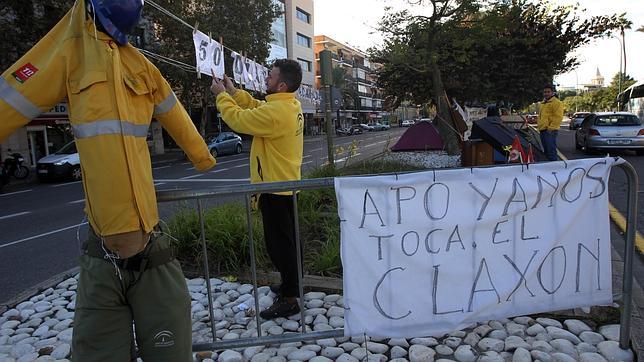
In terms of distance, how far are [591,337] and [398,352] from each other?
130 centimetres

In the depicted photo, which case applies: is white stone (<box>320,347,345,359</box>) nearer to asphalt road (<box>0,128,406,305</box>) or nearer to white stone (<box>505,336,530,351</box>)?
white stone (<box>505,336,530,351</box>)

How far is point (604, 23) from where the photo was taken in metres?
19.4

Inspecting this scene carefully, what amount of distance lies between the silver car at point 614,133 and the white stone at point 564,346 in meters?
14.5

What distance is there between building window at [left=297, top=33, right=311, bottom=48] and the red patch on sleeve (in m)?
60.2

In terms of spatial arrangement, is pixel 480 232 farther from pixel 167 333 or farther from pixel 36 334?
pixel 36 334

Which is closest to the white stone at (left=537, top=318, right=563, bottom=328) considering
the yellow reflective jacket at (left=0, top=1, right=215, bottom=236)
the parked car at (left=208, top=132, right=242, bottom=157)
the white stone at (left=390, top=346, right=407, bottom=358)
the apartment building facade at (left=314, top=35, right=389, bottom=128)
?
the white stone at (left=390, top=346, right=407, bottom=358)

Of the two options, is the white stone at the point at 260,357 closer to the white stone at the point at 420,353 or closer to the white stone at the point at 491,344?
the white stone at the point at 420,353

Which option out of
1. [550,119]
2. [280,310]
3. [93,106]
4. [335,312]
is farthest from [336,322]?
[550,119]

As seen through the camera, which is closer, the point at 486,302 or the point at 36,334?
the point at 486,302

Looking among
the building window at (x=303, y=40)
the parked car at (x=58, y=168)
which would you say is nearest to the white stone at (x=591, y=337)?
the parked car at (x=58, y=168)

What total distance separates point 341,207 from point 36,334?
105 inches

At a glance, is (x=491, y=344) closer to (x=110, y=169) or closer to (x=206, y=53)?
(x=110, y=169)

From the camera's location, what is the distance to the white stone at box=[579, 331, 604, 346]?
3.13 metres

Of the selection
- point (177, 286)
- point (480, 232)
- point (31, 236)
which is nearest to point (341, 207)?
point (480, 232)
